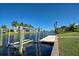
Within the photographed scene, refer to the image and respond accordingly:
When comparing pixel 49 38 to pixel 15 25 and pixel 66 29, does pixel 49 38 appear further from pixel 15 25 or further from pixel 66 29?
pixel 15 25

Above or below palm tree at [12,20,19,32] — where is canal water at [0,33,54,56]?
below

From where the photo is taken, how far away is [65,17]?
103750mm

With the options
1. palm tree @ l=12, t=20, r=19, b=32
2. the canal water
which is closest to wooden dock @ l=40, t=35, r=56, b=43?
the canal water

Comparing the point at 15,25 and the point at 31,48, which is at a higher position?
the point at 15,25

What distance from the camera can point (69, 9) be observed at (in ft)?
340

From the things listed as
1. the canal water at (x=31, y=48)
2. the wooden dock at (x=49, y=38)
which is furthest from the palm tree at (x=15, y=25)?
the wooden dock at (x=49, y=38)

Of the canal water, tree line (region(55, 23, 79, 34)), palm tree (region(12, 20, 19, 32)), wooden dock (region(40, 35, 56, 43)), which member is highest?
palm tree (region(12, 20, 19, 32))

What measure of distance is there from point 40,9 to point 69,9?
1.33ft

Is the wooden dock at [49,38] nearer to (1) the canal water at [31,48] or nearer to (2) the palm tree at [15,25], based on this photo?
(1) the canal water at [31,48]

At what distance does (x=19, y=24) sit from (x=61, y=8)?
2.08 feet

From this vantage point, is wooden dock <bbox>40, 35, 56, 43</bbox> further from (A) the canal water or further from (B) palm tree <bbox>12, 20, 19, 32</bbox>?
(B) palm tree <bbox>12, 20, 19, 32</bbox>

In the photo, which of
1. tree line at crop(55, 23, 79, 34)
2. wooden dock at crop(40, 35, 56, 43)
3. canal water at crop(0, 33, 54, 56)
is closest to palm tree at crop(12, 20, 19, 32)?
canal water at crop(0, 33, 54, 56)

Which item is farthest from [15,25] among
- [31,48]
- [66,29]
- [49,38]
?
[66,29]

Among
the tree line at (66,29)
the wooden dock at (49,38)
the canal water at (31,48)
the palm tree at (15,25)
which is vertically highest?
the palm tree at (15,25)
